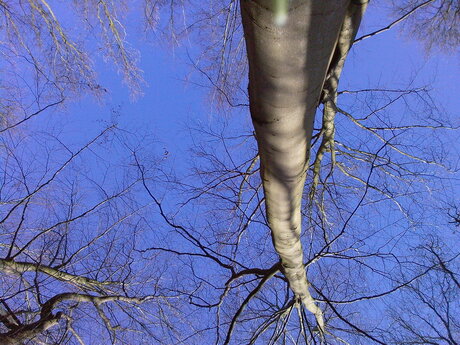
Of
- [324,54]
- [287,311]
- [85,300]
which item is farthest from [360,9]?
[85,300]

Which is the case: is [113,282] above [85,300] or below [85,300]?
above

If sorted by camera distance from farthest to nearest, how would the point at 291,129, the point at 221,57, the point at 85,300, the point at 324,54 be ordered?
the point at 85,300, the point at 221,57, the point at 291,129, the point at 324,54

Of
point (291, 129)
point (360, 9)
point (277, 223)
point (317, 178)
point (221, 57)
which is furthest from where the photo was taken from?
point (317, 178)

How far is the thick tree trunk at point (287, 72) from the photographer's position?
36.9 inches

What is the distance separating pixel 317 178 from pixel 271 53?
2262mm

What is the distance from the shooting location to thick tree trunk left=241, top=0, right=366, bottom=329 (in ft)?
3.07

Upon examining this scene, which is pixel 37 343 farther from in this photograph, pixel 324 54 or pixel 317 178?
pixel 324 54

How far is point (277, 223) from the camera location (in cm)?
217

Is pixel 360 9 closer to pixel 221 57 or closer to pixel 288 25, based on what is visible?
pixel 288 25

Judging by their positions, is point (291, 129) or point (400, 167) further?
point (400, 167)

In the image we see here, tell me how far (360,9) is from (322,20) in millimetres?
838

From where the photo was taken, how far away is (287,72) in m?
1.06

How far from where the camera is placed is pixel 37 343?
3.01 meters

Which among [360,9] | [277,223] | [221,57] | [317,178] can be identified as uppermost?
[221,57]
